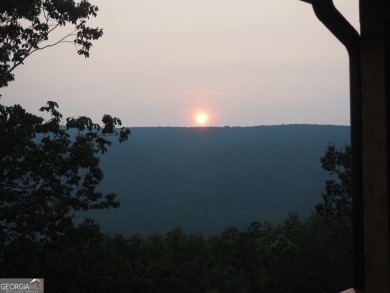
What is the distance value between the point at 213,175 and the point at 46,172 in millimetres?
149328

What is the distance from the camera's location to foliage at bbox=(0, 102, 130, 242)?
52.2 ft

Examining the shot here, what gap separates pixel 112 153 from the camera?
16300 cm

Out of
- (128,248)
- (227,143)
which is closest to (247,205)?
(227,143)

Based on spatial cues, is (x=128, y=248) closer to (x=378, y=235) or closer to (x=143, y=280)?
(x=143, y=280)

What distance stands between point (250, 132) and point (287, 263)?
13992 centimetres

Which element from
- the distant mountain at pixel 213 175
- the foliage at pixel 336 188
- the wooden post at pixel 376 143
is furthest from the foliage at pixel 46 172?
the distant mountain at pixel 213 175

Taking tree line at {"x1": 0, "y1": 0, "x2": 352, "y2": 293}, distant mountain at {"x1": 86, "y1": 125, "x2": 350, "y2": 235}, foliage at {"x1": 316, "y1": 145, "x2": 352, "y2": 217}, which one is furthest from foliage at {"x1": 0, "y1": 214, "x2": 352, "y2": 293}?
distant mountain at {"x1": 86, "y1": 125, "x2": 350, "y2": 235}

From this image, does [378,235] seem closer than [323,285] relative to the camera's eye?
Yes

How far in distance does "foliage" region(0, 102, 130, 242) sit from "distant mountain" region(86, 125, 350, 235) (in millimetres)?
107953

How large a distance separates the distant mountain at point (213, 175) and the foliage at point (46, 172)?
108m

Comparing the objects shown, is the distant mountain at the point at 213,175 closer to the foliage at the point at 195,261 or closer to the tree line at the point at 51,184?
the foliage at the point at 195,261

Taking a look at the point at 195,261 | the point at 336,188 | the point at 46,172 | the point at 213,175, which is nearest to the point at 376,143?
the point at 46,172

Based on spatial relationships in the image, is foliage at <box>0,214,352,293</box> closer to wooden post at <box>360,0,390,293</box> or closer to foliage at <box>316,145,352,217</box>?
foliage at <box>316,145,352,217</box>

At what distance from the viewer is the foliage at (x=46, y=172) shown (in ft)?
52.2
